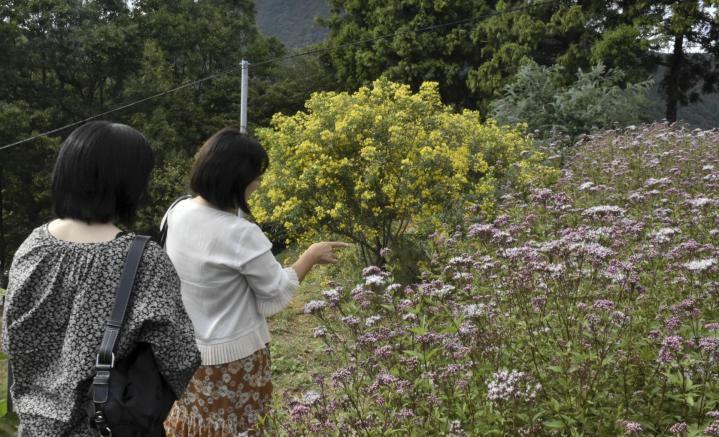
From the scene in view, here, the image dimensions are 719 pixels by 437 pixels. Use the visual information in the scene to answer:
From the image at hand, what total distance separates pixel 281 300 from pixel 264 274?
124 mm

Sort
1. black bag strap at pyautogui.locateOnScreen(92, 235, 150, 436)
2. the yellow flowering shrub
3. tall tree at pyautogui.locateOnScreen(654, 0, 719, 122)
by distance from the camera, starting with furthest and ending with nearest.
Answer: tall tree at pyautogui.locateOnScreen(654, 0, 719, 122)
the yellow flowering shrub
black bag strap at pyautogui.locateOnScreen(92, 235, 150, 436)

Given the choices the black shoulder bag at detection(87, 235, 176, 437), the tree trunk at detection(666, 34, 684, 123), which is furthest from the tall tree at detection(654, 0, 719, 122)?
the black shoulder bag at detection(87, 235, 176, 437)

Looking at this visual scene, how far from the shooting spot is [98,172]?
1.71 meters

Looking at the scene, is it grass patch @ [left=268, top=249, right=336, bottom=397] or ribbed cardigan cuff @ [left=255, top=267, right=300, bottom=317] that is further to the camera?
grass patch @ [left=268, top=249, right=336, bottom=397]

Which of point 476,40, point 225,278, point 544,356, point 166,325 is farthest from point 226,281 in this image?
point 476,40

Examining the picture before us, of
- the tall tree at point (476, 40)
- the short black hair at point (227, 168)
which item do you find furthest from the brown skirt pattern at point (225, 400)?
the tall tree at point (476, 40)

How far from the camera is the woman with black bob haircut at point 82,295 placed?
1.63 meters

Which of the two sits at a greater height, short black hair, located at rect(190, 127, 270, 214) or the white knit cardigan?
short black hair, located at rect(190, 127, 270, 214)

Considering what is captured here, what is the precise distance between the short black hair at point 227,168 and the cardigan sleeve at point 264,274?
5.7 inches

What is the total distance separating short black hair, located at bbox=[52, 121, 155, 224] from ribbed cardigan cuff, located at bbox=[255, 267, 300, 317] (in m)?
0.79

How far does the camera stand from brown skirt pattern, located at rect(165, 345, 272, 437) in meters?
2.49

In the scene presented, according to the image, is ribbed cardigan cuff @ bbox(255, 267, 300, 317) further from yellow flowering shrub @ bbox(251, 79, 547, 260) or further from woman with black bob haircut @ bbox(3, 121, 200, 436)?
yellow flowering shrub @ bbox(251, 79, 547, 260)

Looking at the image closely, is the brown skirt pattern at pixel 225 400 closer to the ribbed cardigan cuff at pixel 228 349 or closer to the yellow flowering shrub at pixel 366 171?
the ribbed cardigan cuff at pixel 228 349

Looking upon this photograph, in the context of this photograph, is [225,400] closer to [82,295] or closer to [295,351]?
[82,295]
